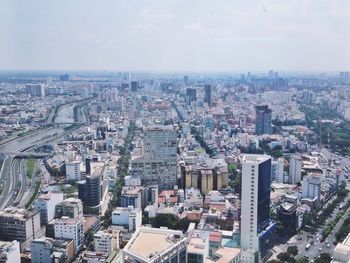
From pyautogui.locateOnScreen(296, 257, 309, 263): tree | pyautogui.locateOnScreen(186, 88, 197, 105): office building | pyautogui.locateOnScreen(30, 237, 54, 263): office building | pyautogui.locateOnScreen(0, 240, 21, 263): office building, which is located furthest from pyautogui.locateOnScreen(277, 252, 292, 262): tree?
pyautogui.locateOnScreen(186, 88, 197, 105): office building

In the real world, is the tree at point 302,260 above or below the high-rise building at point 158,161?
below

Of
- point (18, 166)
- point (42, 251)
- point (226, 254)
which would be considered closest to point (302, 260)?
point (226, 254)

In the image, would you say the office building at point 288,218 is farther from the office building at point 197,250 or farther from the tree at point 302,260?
the office building at point 197,250

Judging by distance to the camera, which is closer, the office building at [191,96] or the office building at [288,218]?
the office building at [288,218]

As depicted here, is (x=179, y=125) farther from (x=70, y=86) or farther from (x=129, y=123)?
(x=70, y=86)

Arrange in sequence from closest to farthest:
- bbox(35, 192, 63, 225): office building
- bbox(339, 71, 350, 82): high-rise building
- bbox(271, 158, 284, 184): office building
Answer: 1. bbox(35, 192, 63, 225): office building
2. bbox(271, 158, 284, 184): office building
3. bbox(339, 71, 350, 82): high-rise building

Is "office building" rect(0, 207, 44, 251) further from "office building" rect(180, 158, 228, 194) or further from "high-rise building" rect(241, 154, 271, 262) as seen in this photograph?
"office building" rect(180, 158, 228, 194)

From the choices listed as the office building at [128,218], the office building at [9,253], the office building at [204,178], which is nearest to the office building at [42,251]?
the office building at [9,253]
